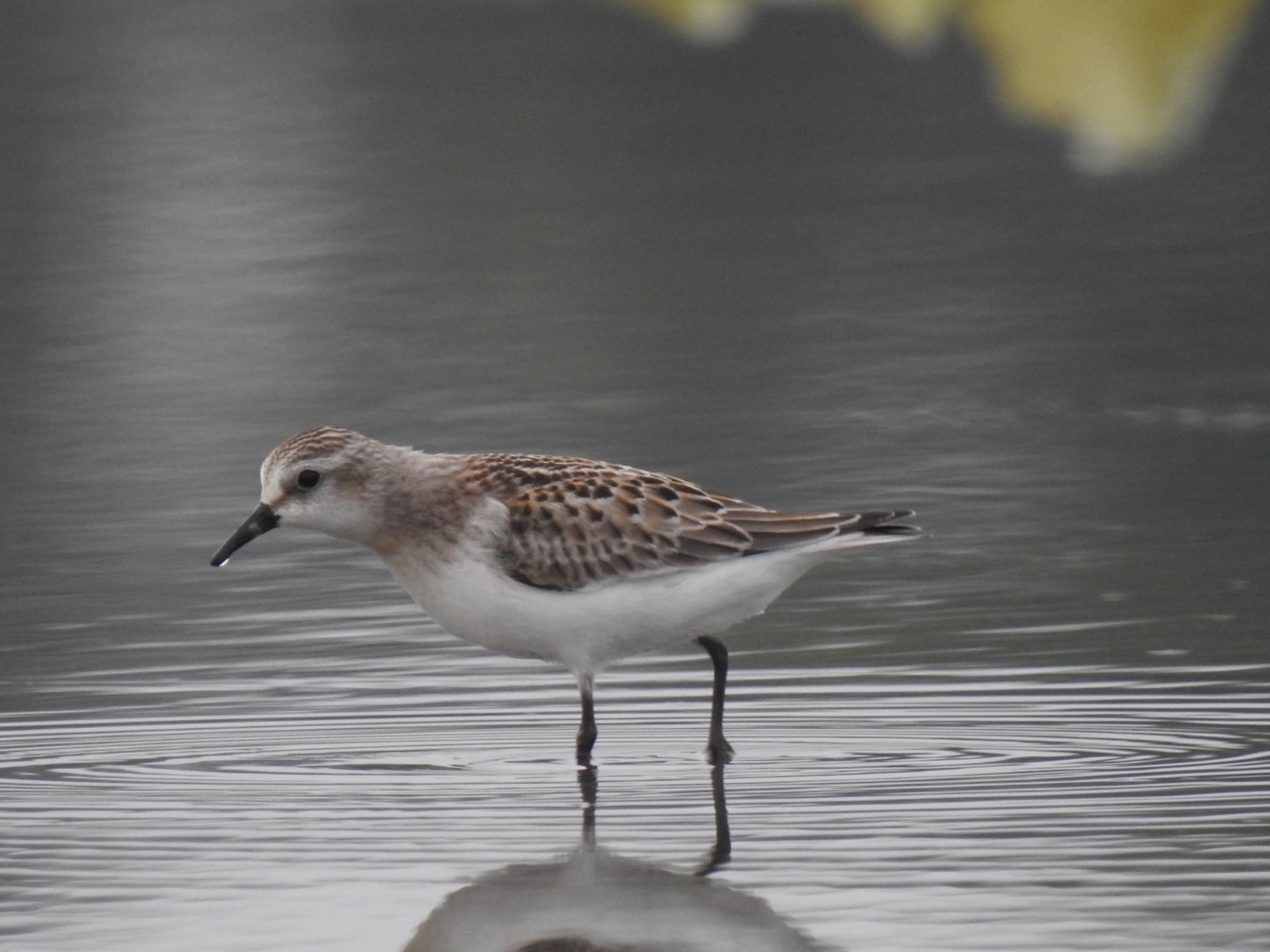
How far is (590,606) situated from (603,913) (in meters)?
1.79

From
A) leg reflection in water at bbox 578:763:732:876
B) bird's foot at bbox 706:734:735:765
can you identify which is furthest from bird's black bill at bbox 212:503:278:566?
bird's foot at bbox 706:734:735:765

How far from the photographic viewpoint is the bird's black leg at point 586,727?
8.05 m

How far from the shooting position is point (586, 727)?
8.10 meters

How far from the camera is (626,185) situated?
25156mm

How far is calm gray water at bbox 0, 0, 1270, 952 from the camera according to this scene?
676cm

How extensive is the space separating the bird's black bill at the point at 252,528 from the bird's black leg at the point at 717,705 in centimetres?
150

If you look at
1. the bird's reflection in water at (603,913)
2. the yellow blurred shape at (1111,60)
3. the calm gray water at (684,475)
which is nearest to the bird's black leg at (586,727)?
the calm gray water at (684,475)

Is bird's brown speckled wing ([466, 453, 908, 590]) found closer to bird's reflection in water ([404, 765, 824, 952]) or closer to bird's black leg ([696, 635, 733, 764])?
bird's black leg ([696, 635, 733, 764])

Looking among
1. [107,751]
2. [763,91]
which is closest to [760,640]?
[107,751]

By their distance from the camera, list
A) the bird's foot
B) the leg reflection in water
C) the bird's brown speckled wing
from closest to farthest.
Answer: the leg reflection in water < the bird's brown speckled wing < the bird's foot

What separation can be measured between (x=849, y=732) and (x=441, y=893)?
7.13 ft

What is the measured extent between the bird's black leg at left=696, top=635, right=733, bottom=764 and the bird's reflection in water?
103 cm

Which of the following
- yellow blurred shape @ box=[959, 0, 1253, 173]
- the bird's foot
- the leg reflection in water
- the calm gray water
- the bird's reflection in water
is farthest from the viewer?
the bird's foot

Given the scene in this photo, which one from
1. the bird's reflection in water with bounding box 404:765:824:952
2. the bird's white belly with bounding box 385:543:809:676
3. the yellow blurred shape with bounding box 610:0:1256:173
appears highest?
the yellow blurred shape with bounding box 610:0:1256:173
